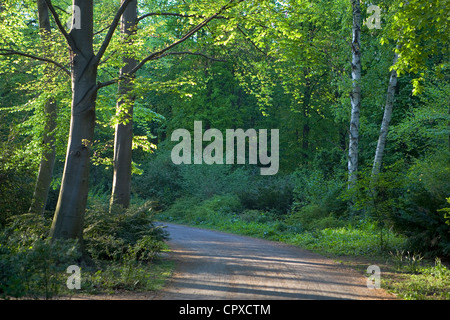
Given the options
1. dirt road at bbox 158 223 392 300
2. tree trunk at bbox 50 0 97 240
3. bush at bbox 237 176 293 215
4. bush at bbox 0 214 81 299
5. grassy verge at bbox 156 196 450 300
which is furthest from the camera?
bush at bbox 237 176 293 215

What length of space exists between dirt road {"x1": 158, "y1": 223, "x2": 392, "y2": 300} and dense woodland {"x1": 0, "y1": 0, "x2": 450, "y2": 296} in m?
1.33

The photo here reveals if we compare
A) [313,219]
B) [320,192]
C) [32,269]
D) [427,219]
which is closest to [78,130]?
[32,269]

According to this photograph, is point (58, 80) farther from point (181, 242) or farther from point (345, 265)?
point (345, 265)

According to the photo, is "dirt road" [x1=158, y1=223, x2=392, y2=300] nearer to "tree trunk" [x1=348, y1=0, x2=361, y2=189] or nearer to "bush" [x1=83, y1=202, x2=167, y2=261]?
"bush" [x1=83, y1=202, x2=167, y2=261]

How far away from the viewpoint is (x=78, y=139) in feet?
32.7

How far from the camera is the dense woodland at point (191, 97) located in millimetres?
10180

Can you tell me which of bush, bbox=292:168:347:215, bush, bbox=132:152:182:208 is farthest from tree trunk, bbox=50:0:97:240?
bush, bbox=132:152:182:208

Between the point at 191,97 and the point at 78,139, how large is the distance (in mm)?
4102

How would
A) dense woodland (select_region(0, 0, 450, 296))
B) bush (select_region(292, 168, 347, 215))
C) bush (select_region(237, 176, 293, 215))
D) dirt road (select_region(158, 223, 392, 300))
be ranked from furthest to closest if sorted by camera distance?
bush (select_region(237, 176, 293, 215)) < bush (select_region(292, 168, 347, 215)) < dense woodland (select_region(0, 0, 450, 296)) < dirt road (select_region(158, 223, 392, 300))

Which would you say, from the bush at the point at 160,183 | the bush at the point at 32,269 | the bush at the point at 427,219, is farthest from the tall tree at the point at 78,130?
the bush at the point at 160,183

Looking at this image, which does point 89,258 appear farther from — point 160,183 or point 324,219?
point 160,183

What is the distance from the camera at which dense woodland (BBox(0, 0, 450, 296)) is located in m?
10.2

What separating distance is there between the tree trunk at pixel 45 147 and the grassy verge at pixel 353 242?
8.14 meters

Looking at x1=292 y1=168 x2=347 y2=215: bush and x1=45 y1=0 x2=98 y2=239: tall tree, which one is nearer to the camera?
x1=45 y1=0 x2=98 y2=239: tall tree
